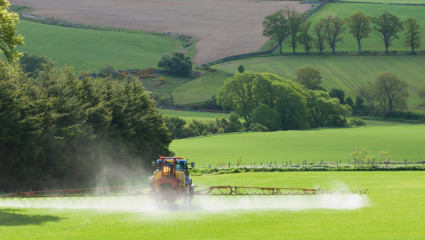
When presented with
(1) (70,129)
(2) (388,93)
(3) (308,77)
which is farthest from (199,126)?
(1) (70,129)

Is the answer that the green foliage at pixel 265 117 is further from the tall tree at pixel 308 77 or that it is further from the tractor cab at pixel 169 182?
the tractor cab at pixel 169 182

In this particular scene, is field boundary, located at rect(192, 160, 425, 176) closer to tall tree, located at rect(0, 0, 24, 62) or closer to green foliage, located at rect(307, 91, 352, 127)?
tall tree, located at rect(0, 0, 24, 62)

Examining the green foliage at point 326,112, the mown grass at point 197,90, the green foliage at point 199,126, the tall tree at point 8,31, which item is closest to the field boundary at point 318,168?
the tall tree at point 8,31

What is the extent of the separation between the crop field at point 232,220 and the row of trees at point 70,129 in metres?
13.6

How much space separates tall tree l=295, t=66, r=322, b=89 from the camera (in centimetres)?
19688

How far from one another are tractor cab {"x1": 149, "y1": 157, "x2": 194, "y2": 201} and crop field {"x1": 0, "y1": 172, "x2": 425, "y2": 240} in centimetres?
117

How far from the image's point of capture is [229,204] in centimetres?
4450

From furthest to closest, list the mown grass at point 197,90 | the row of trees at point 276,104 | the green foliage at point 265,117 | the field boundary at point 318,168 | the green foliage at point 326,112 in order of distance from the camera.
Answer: the mown grass at point 197,90, the green foliage at point 326,112, the row of trees at point 276,104, the green foliage at point 265,117, the field boundary at point 318,168

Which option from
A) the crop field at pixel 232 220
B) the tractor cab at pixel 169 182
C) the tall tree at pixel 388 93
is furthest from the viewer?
the tall tree at pixel 388 93

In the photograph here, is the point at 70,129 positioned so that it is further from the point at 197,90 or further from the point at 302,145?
the point at 197,90

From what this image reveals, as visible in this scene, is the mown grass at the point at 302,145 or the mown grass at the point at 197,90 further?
the mown grass at the point at 197,90

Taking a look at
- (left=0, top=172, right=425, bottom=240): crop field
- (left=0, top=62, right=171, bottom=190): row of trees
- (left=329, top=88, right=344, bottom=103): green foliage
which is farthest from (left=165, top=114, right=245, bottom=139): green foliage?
(left=0, top=172, right=425, bottom=240): crop field

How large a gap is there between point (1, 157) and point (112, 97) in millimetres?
21672

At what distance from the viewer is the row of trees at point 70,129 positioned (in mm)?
60875
